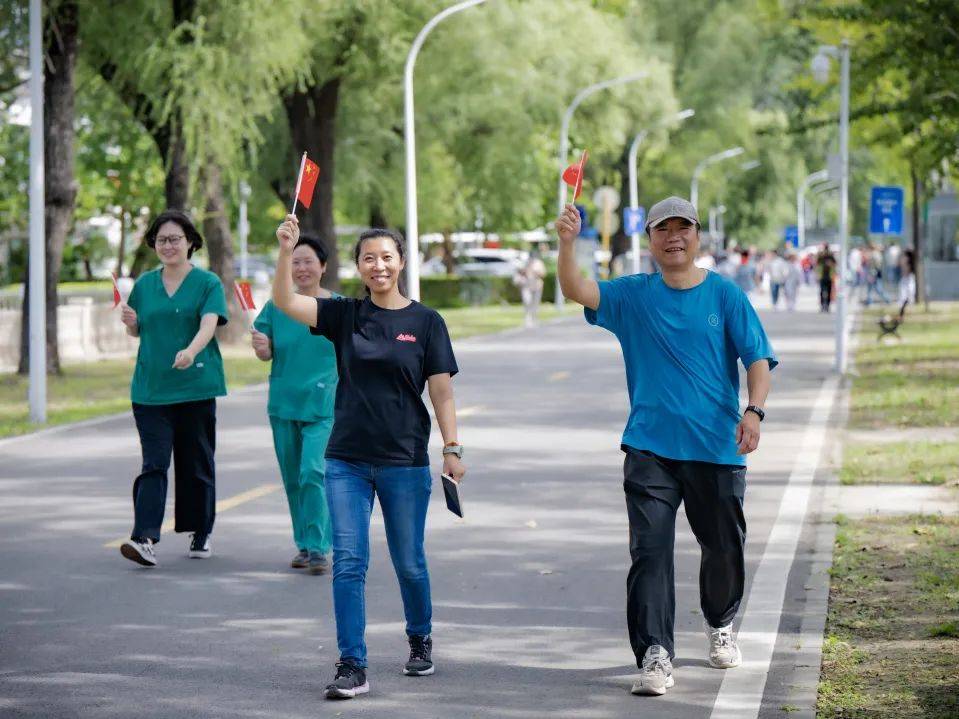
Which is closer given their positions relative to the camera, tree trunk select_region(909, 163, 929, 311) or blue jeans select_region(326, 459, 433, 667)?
blue jeans select_region(326, 459, 433, 667)

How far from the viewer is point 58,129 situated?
77.4 feet

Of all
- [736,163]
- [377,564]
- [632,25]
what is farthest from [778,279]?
[377,564]

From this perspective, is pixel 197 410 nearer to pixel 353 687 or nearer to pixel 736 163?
pixel 353 687

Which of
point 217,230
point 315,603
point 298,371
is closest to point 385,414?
point 315,603

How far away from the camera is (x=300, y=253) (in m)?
8.82

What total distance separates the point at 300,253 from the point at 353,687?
9.78 ft

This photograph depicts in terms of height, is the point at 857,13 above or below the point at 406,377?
above

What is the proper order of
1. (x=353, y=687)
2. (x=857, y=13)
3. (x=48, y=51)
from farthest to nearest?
1. (x=48, y=51)
2. (x=857, y=13)
3. (x=353, y=687)

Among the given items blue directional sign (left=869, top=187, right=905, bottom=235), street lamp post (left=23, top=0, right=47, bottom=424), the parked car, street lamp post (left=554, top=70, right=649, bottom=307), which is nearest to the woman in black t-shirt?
street lamp post (left=23, top=0, right=47, bottom=424)

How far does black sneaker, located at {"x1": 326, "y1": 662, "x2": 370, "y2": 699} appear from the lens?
6.32 meters

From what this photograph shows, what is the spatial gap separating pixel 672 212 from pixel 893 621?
2170 mm

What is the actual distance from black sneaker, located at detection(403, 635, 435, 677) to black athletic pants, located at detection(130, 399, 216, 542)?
9.09 feet

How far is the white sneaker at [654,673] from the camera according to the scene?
6.36 metres

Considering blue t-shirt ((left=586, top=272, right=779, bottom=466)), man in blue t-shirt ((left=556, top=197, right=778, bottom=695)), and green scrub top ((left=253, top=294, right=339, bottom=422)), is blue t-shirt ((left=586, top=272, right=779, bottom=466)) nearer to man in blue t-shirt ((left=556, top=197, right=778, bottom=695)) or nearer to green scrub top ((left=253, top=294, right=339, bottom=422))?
man in blue t-shirt ((left=556, top=197, right=778, bottom=695))
